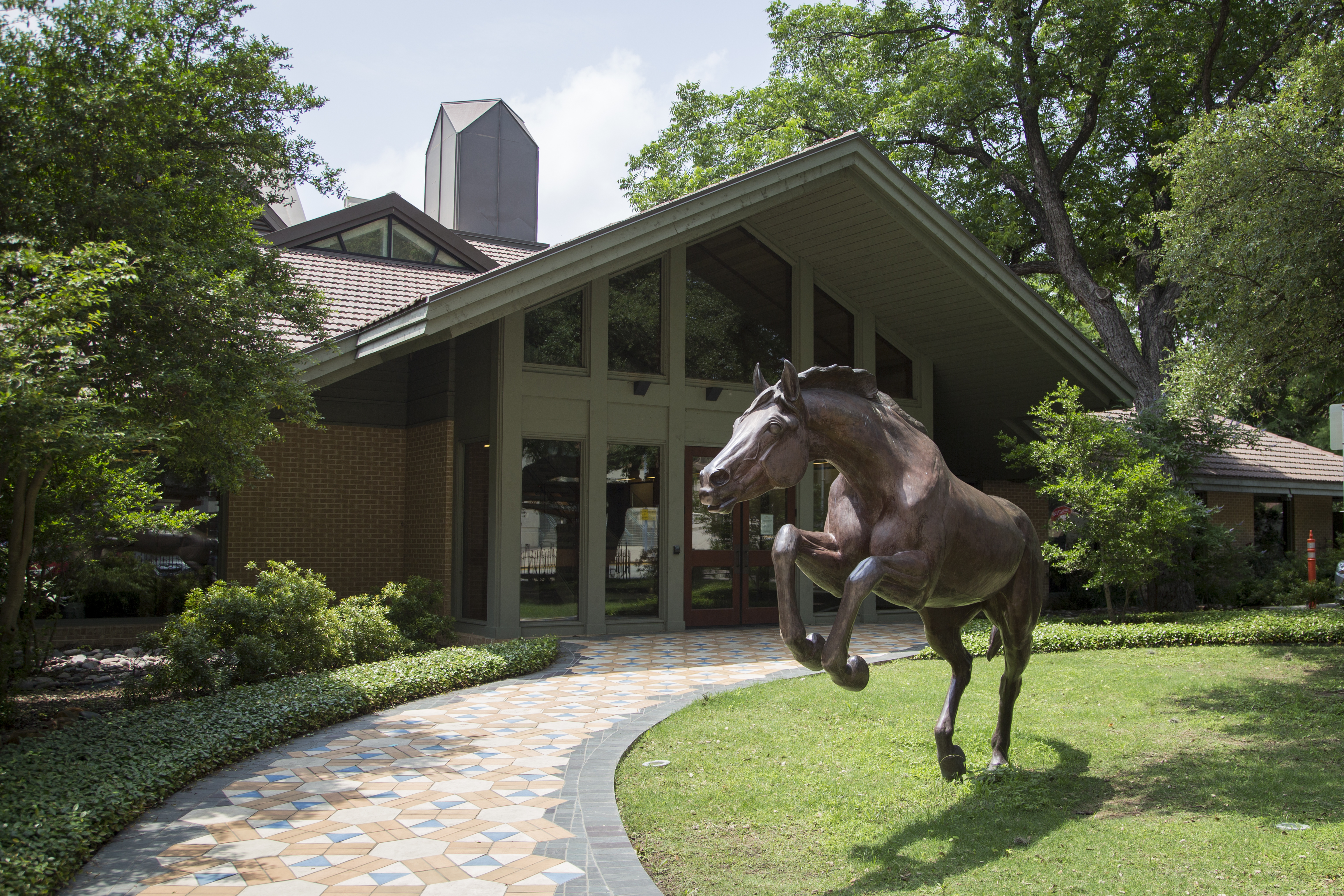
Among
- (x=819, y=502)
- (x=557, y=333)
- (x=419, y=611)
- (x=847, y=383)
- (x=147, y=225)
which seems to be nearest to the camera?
(x=847, y=383)

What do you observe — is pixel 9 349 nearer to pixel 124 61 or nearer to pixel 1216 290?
pixel 124 61

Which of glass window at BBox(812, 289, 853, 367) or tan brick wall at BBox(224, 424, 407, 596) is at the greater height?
glass window at BBox(812, 289, 853, 367)

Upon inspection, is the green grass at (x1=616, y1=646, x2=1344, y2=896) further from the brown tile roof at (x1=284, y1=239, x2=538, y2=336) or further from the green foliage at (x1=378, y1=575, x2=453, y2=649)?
A: the brown tile roof at (x1=284, y1=239, x2=538, y2=336)

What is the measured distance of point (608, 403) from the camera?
13430 millimetres

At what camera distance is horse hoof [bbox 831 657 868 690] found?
3.82m

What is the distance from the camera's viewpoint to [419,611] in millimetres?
11656

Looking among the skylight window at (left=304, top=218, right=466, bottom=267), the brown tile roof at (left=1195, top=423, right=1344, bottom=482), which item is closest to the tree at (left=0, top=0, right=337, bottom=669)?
the skylight window at (left=304, top=218, right=466, bottom=267)

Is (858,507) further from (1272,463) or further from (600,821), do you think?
(1272,463)

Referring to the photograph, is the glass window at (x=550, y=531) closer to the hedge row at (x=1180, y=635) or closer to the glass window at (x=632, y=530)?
the glass window at (x=632, y=530)

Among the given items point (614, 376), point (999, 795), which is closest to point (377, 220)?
point (614, 376)

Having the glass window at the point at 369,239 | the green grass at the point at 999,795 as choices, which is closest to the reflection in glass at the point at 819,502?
the green grass at the point at 999,795

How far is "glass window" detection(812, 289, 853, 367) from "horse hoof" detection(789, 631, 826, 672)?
11.7 meters

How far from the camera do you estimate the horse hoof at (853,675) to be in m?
3.82

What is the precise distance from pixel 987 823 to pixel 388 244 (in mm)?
14097
